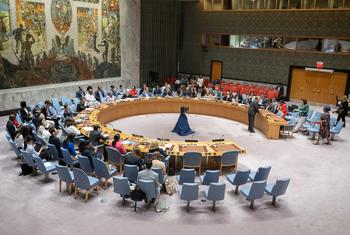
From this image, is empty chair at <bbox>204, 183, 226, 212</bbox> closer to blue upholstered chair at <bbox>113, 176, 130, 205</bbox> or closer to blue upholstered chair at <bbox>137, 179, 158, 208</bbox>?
blue upholstered chair at <bbox>137, 179, 158, 208</bbox>

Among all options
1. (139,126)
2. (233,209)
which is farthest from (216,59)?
(233,209)

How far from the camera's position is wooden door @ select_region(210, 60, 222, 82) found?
23.7 metres

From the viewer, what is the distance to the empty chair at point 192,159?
8.60 meters

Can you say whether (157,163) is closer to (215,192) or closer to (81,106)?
(215,192)

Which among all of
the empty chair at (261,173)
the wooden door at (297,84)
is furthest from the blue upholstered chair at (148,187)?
the wooden door at (297,84)

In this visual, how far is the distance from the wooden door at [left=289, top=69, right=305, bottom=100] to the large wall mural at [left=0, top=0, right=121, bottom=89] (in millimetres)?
10971

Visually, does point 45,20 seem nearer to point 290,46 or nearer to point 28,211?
point 28,211

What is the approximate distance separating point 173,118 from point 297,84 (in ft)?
30.6

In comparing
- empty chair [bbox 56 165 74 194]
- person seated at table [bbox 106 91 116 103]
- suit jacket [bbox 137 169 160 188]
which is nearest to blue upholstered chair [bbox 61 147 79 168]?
empty chair [bbox 56 165 74 194]

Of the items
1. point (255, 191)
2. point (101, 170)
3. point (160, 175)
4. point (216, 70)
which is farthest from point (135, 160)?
point (216, 70)

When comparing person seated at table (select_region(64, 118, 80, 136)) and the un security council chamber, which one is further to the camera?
person seated at table (select_region(64, 118, 80, 136))

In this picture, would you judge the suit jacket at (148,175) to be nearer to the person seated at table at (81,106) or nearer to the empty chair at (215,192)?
the empty chair at (215,192)

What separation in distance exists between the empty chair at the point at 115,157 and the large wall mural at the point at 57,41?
8318mm

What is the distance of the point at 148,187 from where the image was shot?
6789 millimetres
